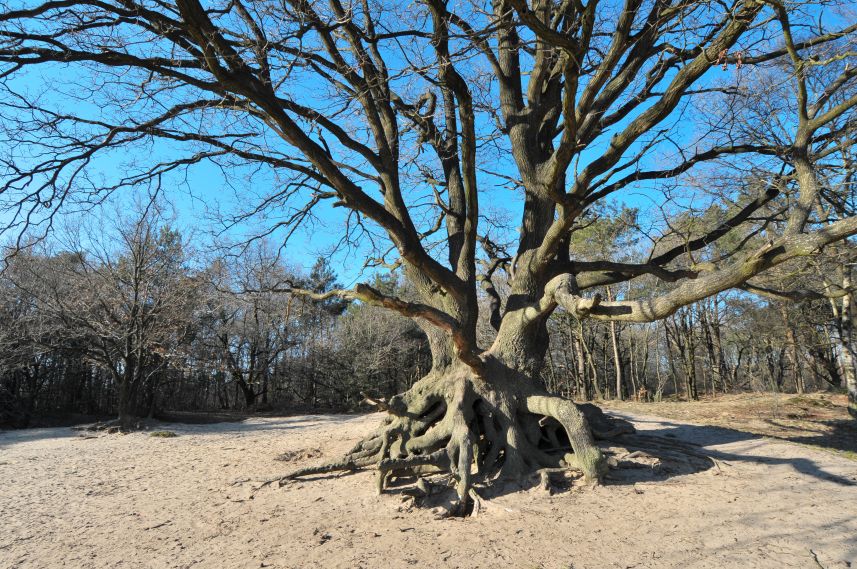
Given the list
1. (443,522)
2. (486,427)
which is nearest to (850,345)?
(486,427)

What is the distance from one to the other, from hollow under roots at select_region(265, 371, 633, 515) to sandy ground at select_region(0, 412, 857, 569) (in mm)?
334

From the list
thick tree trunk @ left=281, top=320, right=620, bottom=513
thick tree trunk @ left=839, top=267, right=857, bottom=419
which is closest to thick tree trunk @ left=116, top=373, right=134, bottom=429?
thick tree trunk @ left=281, top=320, right=620, bottom=513

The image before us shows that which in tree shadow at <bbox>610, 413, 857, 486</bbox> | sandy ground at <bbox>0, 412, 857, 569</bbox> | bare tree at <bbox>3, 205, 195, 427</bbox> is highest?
bare tree at <bbox>3, 205, 195, 427</bbox>

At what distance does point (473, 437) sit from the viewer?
533 cm

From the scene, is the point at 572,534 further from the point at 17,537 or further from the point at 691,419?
the point at 691,419

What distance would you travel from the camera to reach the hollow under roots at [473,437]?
5.04 meters

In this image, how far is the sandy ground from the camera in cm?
339

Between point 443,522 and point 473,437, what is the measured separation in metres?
1.28

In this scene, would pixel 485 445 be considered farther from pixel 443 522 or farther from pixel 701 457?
pixel 701 457

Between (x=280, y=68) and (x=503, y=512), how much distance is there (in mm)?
4921

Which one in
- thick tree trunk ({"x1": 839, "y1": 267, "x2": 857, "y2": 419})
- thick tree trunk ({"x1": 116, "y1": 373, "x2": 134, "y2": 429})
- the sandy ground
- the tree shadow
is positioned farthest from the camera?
thick tree trunk ({"x1": 116, "y1": 373, "x2": 134, "y2": 429})

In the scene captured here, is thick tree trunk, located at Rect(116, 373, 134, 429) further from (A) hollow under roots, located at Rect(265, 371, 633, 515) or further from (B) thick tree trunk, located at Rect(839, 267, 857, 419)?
(B) thick tree trunk, located at Rect(839, 267, 857, 419)

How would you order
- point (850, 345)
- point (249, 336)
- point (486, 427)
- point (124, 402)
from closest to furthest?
point (486, 427) → point (850, 345) → point (124, 402) → point (249, 336)

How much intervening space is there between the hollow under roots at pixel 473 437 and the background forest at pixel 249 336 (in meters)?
2.17
